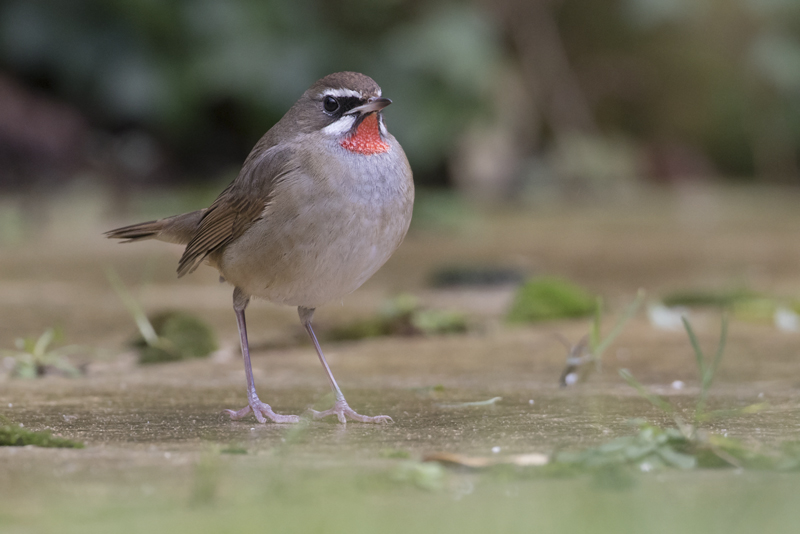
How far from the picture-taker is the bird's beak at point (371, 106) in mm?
2998

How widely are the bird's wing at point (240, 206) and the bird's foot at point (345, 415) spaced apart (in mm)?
703

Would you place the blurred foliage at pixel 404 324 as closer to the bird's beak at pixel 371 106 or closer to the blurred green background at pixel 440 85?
the bird's beak at pixel 371 106

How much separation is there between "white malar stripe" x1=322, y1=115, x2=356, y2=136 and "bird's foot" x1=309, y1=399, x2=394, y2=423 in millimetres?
864

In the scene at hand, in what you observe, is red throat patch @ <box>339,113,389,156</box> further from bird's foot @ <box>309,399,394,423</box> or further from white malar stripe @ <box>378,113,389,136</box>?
bird's foot @ <box>309,399,394,423</box>

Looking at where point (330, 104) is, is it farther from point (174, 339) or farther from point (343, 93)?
point (174, 339)

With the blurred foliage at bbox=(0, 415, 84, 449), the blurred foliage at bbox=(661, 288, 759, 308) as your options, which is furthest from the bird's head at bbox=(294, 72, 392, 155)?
the blurred foliage at bbox=(661, 288, 759, 308)

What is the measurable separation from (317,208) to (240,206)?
41cm

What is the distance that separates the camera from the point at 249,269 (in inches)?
119

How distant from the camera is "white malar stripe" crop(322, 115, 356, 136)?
303 cm

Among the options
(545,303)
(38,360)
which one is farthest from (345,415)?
(545,303)

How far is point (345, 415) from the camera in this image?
2.55m

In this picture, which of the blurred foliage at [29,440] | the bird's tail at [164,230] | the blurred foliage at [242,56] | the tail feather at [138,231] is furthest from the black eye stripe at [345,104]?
the blurred foliage at [242,56]

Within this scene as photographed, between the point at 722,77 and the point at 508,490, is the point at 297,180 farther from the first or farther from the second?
the point at 722,77

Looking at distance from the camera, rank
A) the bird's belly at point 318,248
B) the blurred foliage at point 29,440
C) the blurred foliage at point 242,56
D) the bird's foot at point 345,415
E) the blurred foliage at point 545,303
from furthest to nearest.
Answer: the blurred foliage at point 242,56, the blurred foliage at point 545,303, the bird's belly at point 318,248, the bird's foot at point 345,415, the blurred foliage at point 29,440
